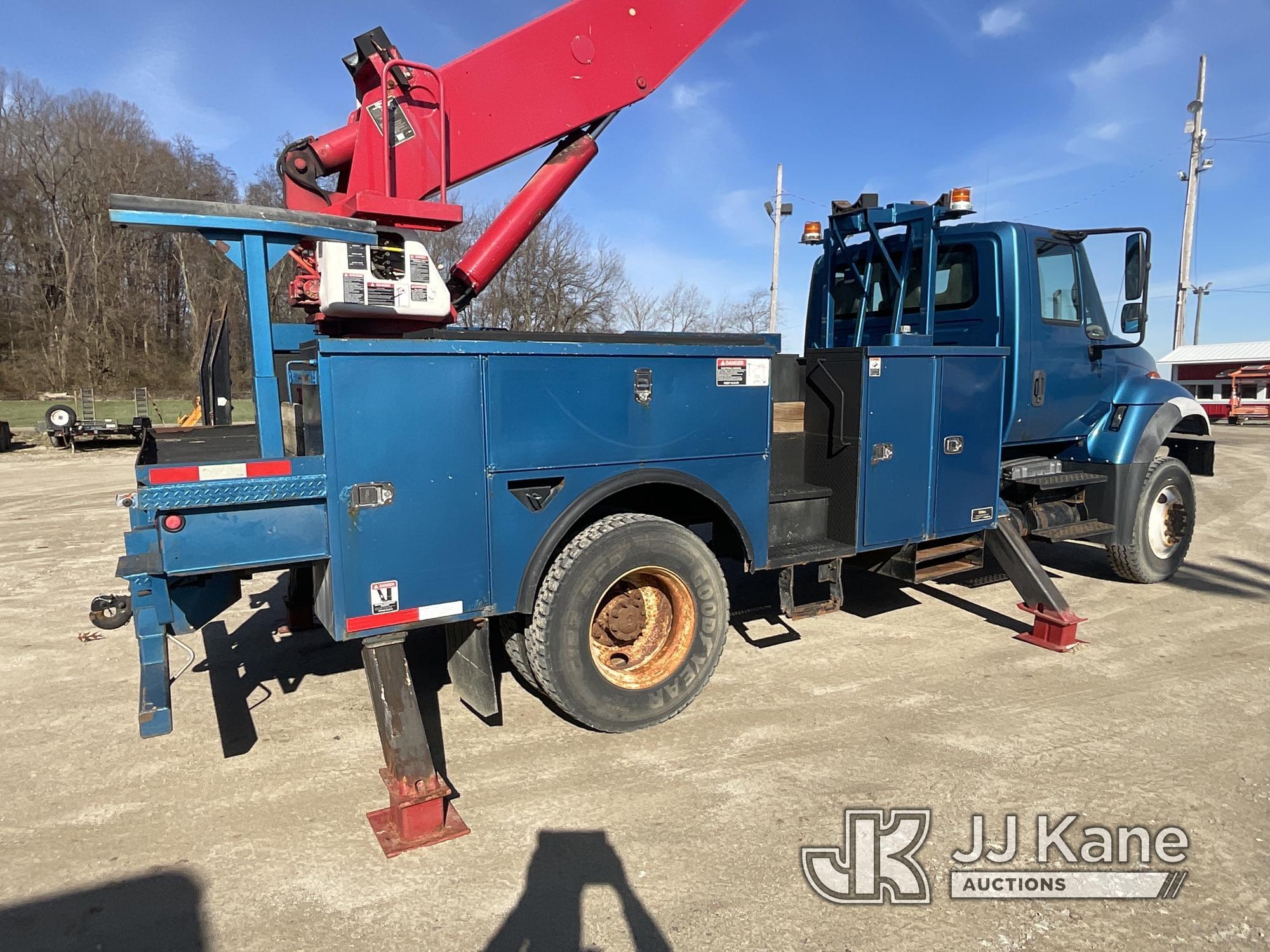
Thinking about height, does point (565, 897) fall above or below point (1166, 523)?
below

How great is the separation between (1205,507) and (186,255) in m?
50.7

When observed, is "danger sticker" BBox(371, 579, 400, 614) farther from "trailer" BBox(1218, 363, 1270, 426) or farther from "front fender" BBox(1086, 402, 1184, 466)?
"trailer" BBox(1218, 363, 1270, 426)

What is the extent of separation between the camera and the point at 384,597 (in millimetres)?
3311

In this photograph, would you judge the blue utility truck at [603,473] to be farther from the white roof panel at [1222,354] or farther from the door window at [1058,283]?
the white roof panel at [1222,354]

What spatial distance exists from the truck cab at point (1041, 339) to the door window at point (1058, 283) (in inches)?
0.4

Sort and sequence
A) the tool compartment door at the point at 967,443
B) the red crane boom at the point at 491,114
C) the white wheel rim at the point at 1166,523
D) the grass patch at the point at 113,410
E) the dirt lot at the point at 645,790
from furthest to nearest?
1. the grass patch at the point at 113,410
2. the white wheel rim at the point at 1166,523
3. the tool compartment door at the point at 967,443
4. the red crane boom at the point at 491,114
5. the dirt lot at the point at 645,790

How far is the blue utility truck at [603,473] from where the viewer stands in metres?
3.15

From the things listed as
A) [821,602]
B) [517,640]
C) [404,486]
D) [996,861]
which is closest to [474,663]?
[517,640]

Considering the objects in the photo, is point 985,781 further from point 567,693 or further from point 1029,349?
point 1029,349

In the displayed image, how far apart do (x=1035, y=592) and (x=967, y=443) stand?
1.17 m

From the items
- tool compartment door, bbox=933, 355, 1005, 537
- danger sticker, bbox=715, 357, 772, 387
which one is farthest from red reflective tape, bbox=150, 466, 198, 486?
tool compartment door, bbox=933, 355, 1005, 537

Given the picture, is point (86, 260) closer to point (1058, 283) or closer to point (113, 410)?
point (113, 410)

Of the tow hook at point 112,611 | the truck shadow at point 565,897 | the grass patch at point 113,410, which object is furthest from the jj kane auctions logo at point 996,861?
the grass patch at point 113,410

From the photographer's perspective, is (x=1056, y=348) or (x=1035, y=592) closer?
(x=1035, y=592)
